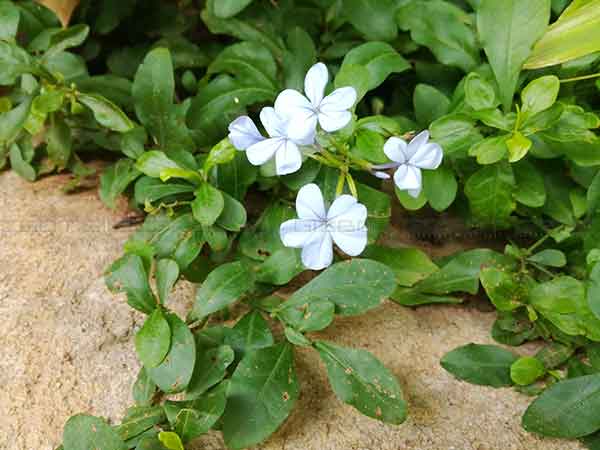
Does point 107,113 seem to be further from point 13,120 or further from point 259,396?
point 259,396

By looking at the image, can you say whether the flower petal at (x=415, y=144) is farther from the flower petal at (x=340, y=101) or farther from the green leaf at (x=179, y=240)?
the green leaf at (x=179, y=240)

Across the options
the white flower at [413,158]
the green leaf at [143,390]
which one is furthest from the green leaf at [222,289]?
the white flower at [413,158]

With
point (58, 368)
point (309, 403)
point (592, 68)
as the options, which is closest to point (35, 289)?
point (58, 368)

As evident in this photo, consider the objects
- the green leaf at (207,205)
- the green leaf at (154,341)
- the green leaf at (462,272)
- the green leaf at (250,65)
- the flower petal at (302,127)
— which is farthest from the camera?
the green leaf at (250,65)

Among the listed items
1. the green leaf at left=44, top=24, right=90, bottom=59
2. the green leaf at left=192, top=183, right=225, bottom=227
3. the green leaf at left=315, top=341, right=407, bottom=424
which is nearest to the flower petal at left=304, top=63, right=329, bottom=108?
the green leaf at left=192, top=183, right=225, bottom=227

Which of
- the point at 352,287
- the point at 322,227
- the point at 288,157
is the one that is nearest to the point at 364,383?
the point at 352,287

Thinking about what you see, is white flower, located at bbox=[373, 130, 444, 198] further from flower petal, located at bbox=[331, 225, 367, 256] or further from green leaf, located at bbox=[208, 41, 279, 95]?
green leaf, located at bbox=[208, 41, 279, 95]

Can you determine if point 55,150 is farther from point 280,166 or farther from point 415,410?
point 415,410
